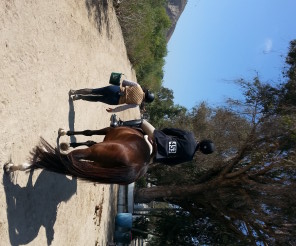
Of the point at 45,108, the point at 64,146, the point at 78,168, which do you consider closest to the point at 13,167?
the point at 78,168

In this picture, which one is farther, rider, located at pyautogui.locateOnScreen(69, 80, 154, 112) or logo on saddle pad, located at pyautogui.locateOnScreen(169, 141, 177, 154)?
rider, located at pyautogui.locateOnScreen(69, 80, 154, 112)

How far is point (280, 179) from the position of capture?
34.6 ft

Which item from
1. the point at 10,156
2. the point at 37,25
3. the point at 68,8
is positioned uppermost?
the point at 68,8

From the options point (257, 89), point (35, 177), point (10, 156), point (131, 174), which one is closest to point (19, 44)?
point (10, 156)

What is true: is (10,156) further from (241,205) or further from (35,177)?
(241,205)

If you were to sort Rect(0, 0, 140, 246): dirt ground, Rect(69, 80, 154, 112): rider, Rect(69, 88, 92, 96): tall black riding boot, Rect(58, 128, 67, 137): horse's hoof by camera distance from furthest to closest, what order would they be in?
1. Rect(69, 88, 92, 96): tall black riding boot
2. Rect(69, 80, 154, 112): rider
3. Rect(58, 128, 67, 137): horse's hoof
4. Rect(0, 0, 140, 246): dirt ground

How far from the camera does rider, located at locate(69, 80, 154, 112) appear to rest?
646 centimetres

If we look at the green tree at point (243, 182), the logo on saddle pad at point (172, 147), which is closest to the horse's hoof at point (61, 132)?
the logo on saddle pad at point (172, 147)

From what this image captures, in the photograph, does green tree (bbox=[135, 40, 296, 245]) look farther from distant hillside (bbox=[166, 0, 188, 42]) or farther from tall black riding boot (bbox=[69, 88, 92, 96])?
distant hillside (bbox=[166, 0, 188, 42])

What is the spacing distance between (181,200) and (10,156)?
9017 mm

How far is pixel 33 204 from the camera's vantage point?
5.06 meters

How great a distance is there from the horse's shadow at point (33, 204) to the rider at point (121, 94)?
5.39 ft

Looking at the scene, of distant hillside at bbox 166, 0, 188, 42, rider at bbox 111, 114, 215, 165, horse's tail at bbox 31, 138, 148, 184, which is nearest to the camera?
horse's tail at bbox 31, 138, 148, 184

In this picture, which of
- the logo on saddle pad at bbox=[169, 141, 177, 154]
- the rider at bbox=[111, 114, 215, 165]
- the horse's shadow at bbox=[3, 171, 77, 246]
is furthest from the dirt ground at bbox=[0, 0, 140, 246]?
the logo on saddle pad at bbox=[169, 141, 177, 154]
